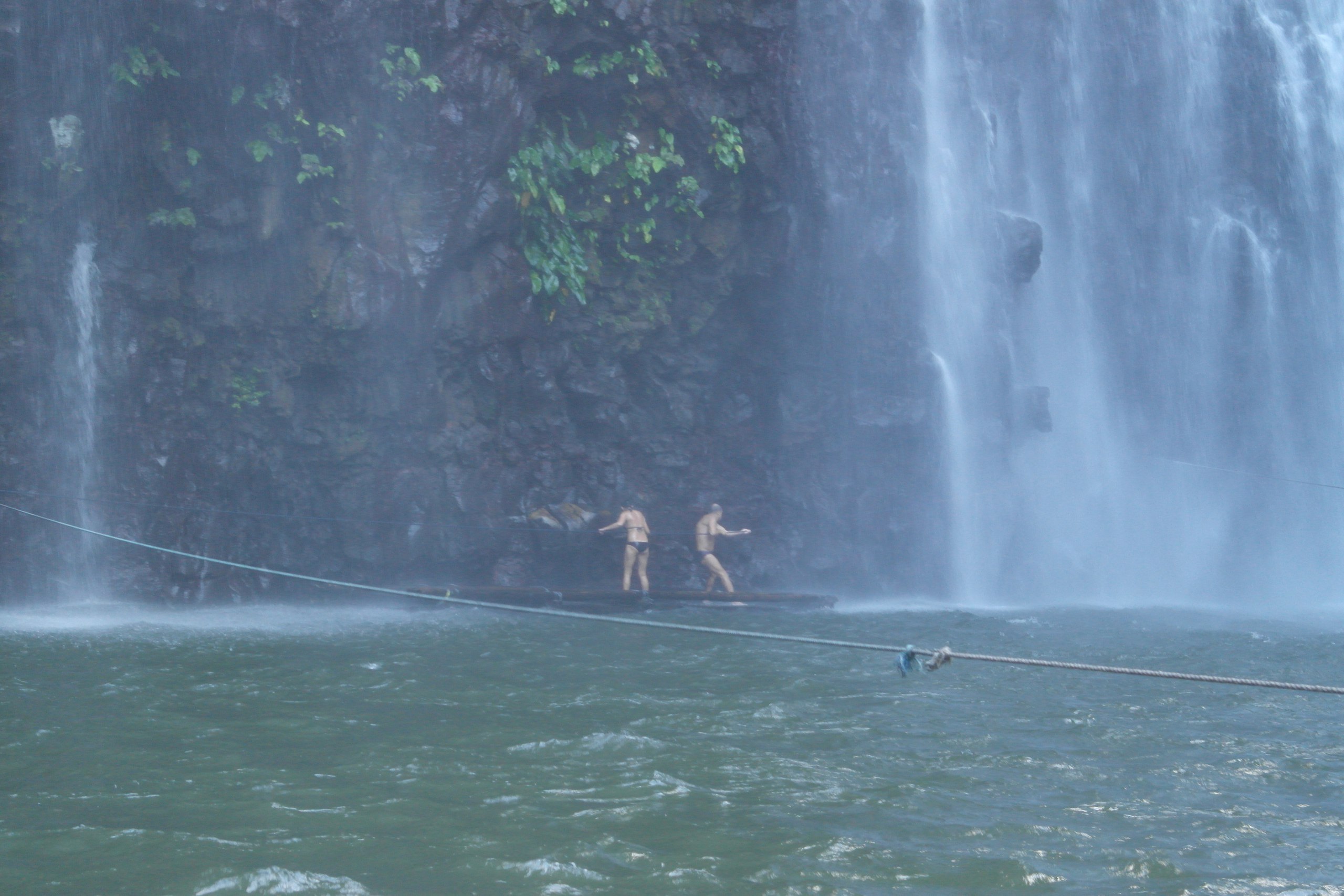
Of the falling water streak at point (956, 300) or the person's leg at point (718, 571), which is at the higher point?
the falling water streak at point (956, 300)

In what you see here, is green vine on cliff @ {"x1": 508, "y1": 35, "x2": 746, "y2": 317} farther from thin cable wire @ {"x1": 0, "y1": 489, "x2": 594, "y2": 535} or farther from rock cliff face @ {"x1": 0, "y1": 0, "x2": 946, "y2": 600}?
thin cable wire @ {"x1": 0, "y1": 489, "x2": 594, "y2": 535}

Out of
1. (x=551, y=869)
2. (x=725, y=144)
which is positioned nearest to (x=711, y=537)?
(x=725, y=144)

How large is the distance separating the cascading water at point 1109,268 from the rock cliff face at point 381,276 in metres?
2.43

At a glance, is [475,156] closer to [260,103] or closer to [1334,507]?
[260,103]

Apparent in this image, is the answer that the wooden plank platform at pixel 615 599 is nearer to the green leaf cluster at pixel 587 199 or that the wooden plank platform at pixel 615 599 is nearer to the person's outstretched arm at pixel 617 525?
the person's outstretched arm at pixel 617 525

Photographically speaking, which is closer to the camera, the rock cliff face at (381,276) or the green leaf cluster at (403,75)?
the rock cliff face at (381,276)

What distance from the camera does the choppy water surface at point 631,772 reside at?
530 cm

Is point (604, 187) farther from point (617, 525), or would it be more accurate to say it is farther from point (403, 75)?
point (617, 525)

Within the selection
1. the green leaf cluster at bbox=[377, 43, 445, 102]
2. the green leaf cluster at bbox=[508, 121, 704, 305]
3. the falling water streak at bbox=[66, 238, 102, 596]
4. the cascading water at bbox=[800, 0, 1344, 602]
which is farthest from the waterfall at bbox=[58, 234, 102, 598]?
the cascading water at bbox=[800, 0, 1344, 602]

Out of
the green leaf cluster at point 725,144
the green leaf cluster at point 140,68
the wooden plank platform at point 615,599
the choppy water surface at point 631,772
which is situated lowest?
the choppy water surface at point 631,772

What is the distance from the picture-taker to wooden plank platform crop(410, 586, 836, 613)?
1423 centimetres

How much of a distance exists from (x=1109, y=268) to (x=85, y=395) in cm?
1975

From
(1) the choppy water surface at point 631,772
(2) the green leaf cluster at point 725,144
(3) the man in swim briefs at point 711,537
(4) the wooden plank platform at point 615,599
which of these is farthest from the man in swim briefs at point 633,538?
(2) the green leaf cluster at point 725,144

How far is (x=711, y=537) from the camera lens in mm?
16281
